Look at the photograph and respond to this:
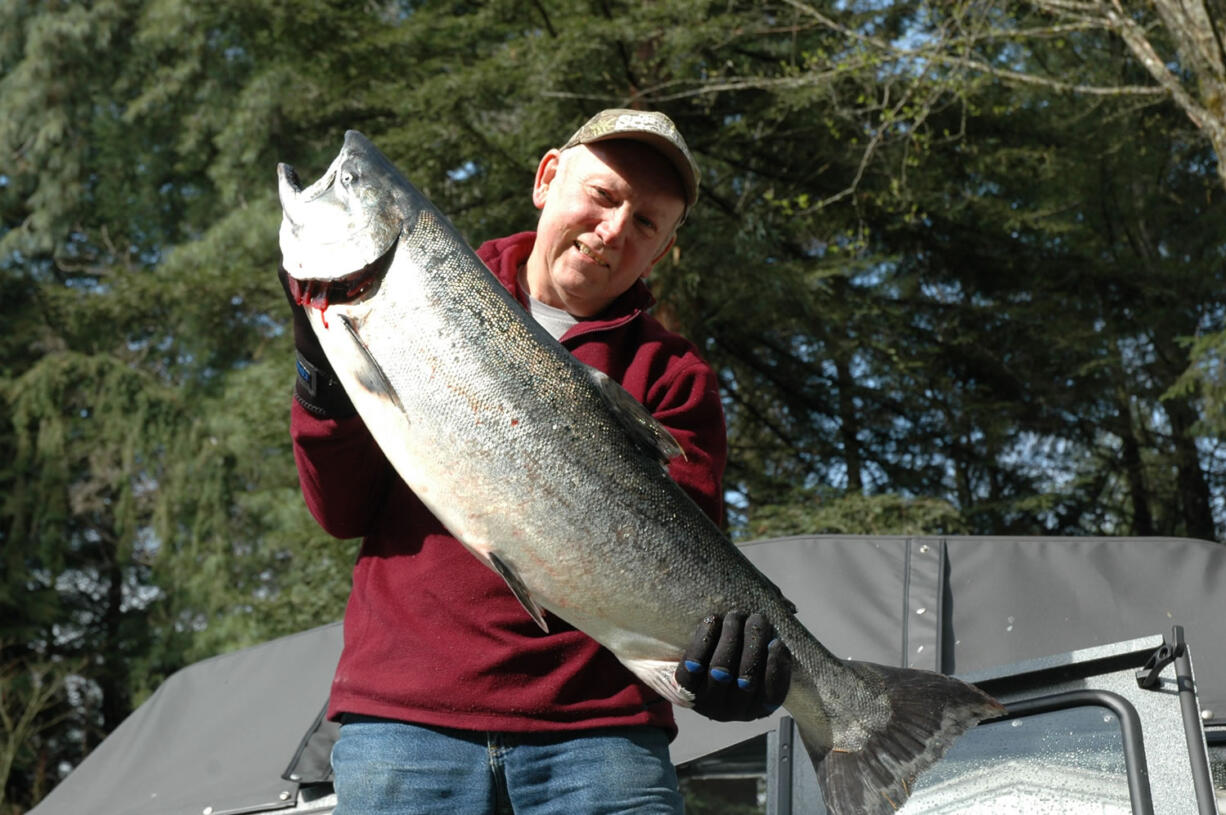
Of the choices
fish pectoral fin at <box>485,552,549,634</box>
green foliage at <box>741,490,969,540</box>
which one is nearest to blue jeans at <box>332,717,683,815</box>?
fish pectoral fin at <box>485,552,549,634</box>

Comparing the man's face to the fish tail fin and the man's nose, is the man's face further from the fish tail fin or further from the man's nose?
the fish tail fin

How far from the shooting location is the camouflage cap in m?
2.71

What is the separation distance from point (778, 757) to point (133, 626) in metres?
20.2

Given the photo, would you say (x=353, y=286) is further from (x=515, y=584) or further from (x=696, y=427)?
(x=696, y=427)

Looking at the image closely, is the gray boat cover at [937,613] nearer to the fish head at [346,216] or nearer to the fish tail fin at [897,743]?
the fish tail fin at [897,743]

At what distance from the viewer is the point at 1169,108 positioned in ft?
52.2

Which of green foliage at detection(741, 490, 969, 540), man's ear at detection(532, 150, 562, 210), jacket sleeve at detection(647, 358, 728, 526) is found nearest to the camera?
jacket sleeve at detection(647, 358, 728, 526)

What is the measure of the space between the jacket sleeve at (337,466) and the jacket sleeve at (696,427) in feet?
1.97

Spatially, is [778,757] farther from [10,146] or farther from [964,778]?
[10,146]

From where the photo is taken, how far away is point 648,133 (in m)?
2.71

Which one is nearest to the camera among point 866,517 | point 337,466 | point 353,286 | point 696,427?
point 353,286

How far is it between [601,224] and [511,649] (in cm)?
93

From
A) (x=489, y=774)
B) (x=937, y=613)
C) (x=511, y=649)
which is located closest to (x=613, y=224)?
(x=511, y=649)

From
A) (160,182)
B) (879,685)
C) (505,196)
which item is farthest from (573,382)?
(160,182)
